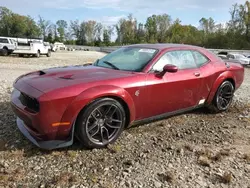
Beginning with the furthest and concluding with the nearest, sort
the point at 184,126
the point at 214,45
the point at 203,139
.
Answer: the point at 214,45 < the point at 184,126 < the point at 203,139

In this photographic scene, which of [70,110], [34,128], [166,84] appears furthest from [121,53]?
[34,128]

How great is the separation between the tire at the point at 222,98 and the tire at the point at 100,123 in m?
2.26

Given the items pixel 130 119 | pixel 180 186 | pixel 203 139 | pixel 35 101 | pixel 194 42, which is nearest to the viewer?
pixel 180 186

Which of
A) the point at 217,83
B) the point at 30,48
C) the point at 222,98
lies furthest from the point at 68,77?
the point at 30,48

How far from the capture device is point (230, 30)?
4906 cm

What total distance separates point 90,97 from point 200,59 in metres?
2.47

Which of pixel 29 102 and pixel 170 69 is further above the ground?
pixel 170 69

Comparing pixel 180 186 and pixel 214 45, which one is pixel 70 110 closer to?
pixel 180 186

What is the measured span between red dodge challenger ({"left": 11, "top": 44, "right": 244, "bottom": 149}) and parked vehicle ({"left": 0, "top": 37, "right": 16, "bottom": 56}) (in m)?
18.0

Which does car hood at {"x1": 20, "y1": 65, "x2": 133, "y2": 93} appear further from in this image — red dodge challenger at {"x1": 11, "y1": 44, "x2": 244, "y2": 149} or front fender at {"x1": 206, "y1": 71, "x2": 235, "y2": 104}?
front fender at {"x1": 206, "y1": 71, "x2": 235, "y2": 104}

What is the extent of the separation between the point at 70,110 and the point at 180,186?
1474 mm

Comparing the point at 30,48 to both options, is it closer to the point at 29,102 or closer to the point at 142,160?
the point at 29,102

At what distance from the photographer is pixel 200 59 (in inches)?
178

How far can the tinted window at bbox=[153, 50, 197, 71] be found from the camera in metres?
3.84
